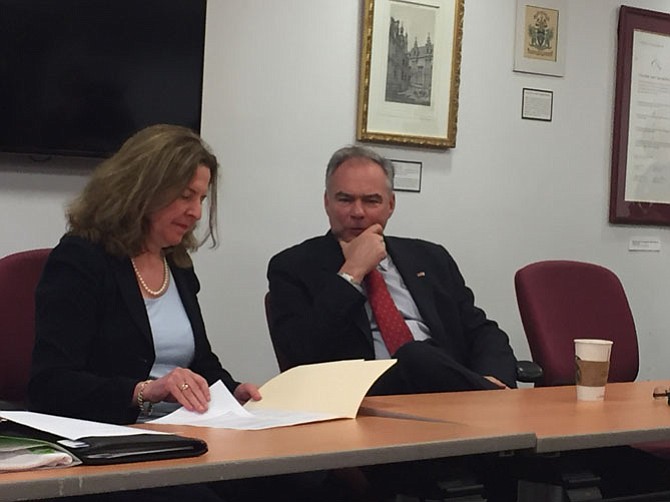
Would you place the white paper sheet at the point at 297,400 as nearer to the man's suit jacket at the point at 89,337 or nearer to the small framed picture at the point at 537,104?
the man's suit jacket at the point at 89,337

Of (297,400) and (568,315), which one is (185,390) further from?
(568,315)

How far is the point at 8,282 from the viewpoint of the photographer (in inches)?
99.0

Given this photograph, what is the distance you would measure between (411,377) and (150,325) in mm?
631

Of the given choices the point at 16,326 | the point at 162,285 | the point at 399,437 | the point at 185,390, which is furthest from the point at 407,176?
the point at 399,437

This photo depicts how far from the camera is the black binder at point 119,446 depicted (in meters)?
1.26

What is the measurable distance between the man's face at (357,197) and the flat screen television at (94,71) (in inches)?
22.9

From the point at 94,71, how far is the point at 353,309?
115 centimetres

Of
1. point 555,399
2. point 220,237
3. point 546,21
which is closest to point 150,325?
point 555,399

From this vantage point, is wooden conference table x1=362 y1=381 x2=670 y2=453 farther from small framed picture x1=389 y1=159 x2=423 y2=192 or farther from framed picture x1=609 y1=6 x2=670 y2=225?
framed picture x1=609 y1=6 x2=670 y2=225

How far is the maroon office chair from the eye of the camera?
10.8ft

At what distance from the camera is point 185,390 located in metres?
1.83

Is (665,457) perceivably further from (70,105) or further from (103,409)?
(70,105)

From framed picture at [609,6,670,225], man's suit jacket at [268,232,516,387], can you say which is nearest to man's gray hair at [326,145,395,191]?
man's suit jacket at [268,232,516,387]

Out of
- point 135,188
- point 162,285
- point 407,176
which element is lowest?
point 162,285
